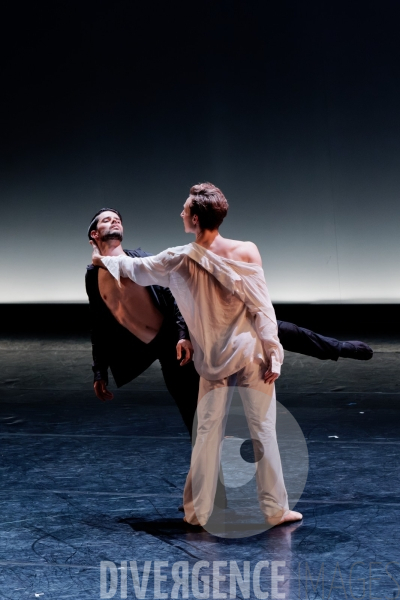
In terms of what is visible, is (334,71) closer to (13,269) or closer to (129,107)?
(129,107)

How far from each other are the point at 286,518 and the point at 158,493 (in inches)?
24.2

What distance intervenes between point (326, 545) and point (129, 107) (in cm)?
546

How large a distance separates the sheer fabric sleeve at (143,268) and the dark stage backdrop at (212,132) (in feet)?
14.3

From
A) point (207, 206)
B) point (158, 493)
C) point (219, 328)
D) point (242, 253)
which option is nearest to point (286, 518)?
point (158, 493)

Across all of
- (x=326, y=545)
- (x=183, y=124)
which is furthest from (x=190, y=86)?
(x=326, y=545)

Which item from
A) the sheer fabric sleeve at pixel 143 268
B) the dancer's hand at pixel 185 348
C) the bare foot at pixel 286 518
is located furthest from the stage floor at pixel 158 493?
the sheer fabric sleeve at pixel 143 268

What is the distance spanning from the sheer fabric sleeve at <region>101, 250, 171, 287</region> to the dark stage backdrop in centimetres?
437

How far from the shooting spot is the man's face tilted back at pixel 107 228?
3121 mm

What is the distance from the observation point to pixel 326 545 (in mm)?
2639

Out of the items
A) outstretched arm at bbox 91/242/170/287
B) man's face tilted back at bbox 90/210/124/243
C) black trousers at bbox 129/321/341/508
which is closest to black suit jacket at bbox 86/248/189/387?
black trousers at bbox 129/321/341/508

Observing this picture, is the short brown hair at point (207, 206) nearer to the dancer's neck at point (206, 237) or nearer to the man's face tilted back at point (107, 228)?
the dancer's neck at point (206, 237)

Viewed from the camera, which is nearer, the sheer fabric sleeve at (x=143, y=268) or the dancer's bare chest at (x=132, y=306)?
the sheer fabric sleeve at (x=143, y=268)

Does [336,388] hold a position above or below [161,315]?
below

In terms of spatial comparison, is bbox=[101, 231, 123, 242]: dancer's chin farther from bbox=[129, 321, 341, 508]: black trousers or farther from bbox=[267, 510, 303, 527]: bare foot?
bbox=[267, 510, 303, 527]: bare foot
